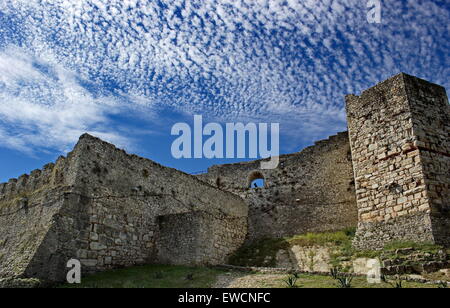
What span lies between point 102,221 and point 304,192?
36.3 ft

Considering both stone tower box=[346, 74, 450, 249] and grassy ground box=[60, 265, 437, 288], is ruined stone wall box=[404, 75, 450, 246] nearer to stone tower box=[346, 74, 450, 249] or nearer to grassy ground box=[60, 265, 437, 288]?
stone tower box=[346, 74, 450, 249]

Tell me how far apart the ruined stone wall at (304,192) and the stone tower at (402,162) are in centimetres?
425

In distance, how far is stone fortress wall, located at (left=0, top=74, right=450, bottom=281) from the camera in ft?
43.2

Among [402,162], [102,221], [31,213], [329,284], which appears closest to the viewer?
[329,284]

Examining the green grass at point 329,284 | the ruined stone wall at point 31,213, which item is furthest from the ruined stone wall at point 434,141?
the ruined stone wall at point 31,213

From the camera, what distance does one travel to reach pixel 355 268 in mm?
13781

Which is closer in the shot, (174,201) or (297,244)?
(297,244)

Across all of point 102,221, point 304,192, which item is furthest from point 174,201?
point 304,192

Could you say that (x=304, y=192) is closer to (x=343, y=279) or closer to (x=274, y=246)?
(x=274, y=246)

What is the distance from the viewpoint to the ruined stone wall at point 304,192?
66.4ft

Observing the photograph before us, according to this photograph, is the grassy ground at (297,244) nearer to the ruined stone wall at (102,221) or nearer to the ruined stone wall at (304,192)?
the ruined stone wall at (102,221)

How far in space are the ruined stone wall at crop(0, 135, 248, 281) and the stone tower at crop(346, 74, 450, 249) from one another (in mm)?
5740

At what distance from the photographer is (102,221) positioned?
1422 cm

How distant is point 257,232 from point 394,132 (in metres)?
8.80
